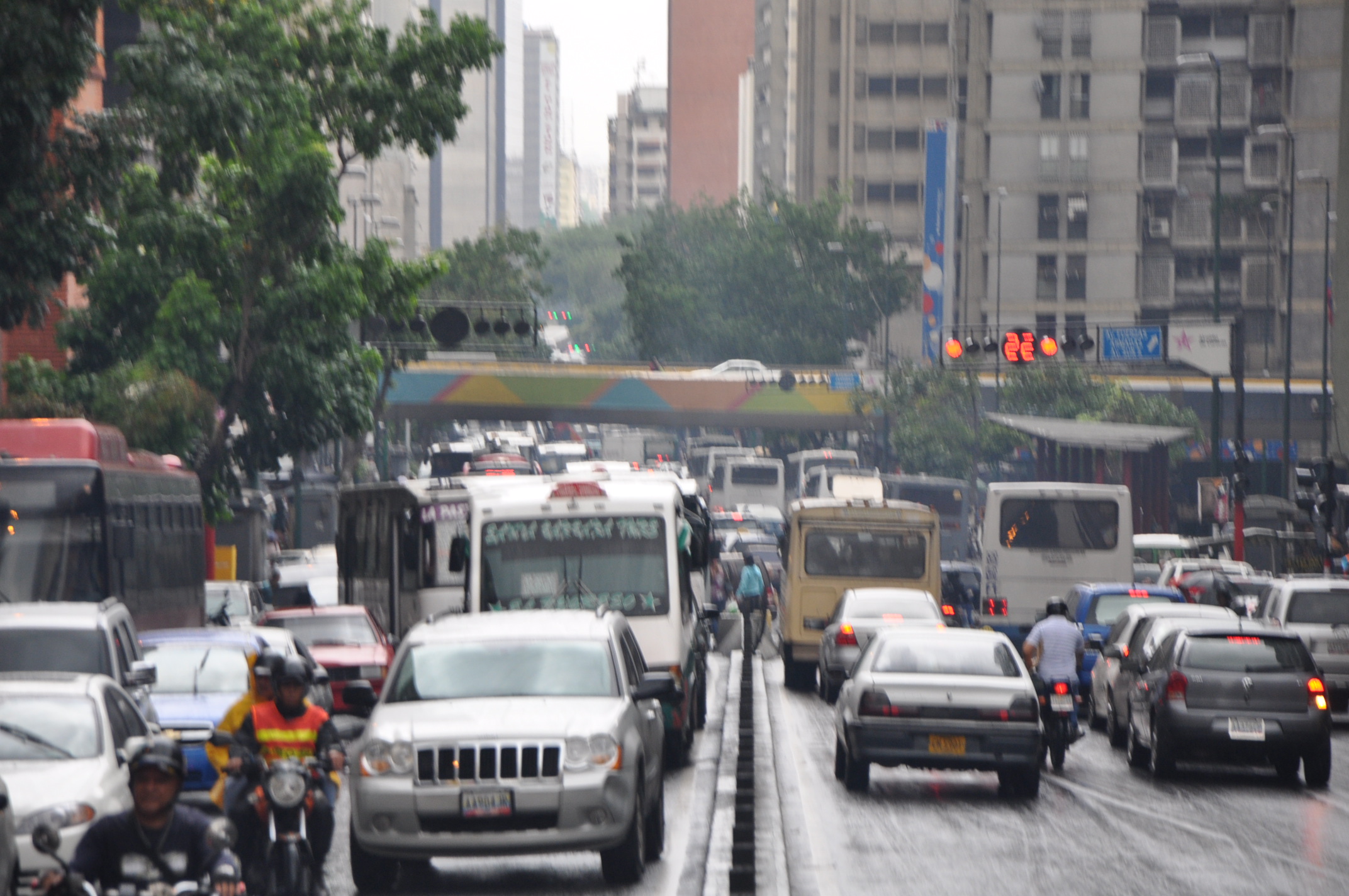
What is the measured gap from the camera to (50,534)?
816 inches

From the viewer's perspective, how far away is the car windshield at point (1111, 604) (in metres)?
29.0

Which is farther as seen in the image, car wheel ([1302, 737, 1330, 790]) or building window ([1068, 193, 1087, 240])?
building window ([1068, 193, 1087, 240])

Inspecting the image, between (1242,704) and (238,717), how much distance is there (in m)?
10.5

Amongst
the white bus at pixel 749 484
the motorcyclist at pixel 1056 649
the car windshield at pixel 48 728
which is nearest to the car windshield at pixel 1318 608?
the motorcyclist at pixel 1056 649

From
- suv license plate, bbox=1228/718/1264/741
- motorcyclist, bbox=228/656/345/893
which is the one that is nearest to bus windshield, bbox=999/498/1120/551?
suv license plate, bbox=1228/718/1264/741

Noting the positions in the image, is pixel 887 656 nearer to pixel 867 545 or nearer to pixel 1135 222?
pixel 867 545

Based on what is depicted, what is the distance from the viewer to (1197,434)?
68312 millimetres

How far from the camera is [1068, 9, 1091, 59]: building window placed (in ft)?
325

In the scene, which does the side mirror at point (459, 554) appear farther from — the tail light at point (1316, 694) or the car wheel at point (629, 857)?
the car wheel at point (629, 857)

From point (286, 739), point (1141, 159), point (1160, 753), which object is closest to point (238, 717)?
point (286, 739)

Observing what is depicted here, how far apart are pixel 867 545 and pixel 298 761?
73.5ft

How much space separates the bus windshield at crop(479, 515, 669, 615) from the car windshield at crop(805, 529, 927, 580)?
1157cm

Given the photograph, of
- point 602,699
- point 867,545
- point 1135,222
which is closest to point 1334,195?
point 1135,222

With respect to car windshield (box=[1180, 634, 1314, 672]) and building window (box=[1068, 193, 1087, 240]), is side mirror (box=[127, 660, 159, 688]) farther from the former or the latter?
building window (box=[1068, 193, 1087, 240])
